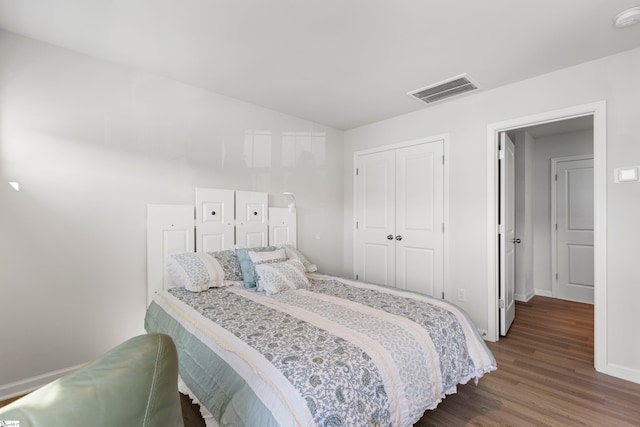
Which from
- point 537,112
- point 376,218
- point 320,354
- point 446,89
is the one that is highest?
point 446,89

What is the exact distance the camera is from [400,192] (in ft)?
12.5

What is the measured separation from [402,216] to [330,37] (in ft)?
7.61

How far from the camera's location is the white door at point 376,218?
391 cm

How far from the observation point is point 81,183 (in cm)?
233

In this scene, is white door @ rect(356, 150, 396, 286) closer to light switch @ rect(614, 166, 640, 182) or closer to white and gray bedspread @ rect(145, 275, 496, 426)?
white and gray bedspread @ rect(145, 275, 496, 426)

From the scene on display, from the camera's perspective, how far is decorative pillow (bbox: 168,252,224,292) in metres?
2.44

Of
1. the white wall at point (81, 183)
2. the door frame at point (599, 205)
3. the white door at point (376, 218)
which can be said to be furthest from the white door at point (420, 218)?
the white wall at point (81, 183)

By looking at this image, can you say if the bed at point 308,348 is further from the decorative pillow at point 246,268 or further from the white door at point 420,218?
the white door at point 420,218

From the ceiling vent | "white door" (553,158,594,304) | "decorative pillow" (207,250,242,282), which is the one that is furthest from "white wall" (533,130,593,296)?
"decorative pillow" (207,250,242,282)

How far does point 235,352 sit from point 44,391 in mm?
832

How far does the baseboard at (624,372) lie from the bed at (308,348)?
1215 millimetres

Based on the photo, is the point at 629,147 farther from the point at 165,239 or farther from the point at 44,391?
the point at 165,239

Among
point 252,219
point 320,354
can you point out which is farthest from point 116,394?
point 252,219

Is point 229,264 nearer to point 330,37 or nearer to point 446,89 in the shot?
point 330,37
